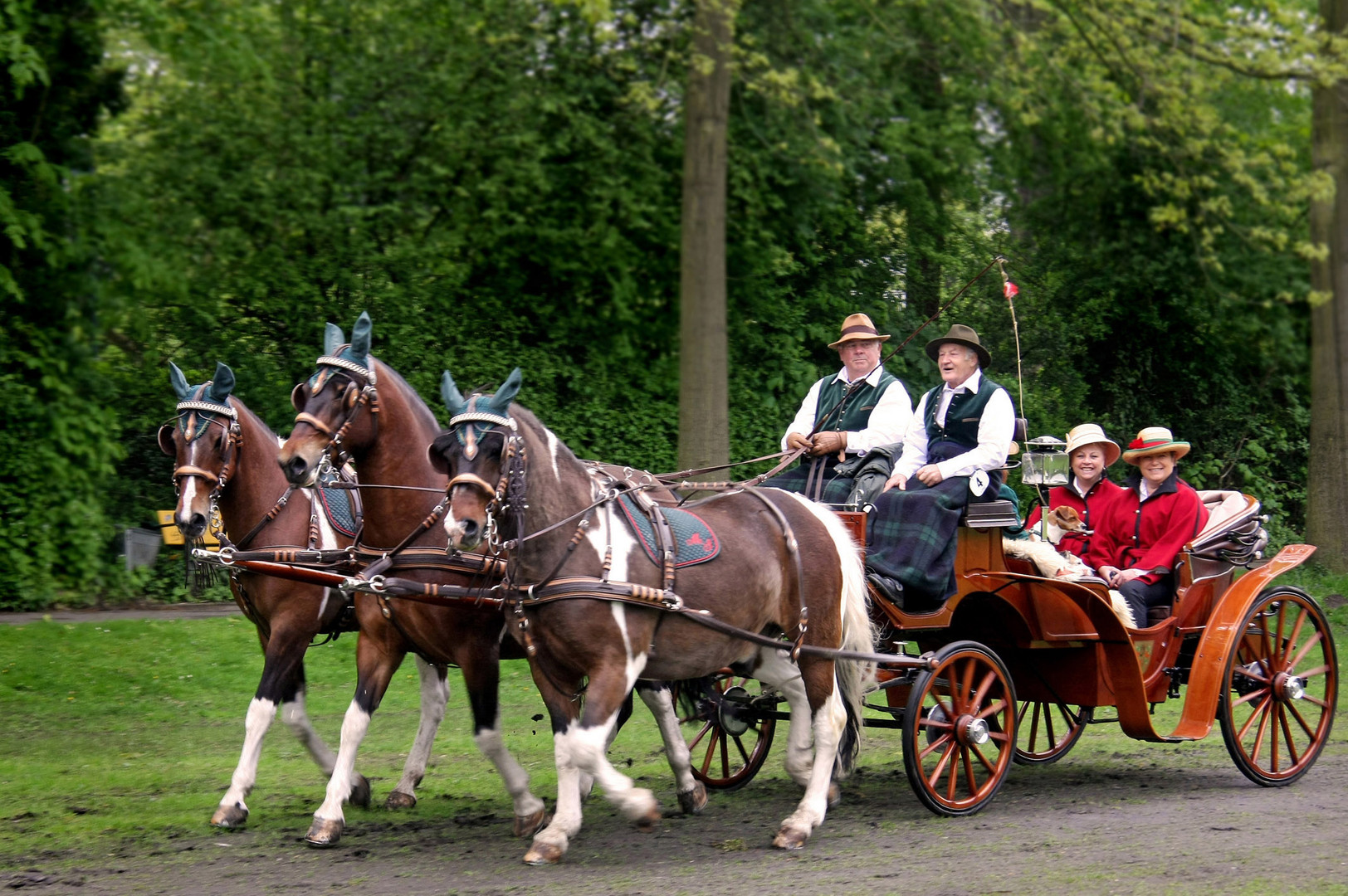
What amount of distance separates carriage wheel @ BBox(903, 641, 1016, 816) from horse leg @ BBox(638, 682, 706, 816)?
1.04 metres

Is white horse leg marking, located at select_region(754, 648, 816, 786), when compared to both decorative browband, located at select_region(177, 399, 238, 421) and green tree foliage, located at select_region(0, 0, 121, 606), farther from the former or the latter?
green tree foliage, located at select_region(0, 0, 121, 606)

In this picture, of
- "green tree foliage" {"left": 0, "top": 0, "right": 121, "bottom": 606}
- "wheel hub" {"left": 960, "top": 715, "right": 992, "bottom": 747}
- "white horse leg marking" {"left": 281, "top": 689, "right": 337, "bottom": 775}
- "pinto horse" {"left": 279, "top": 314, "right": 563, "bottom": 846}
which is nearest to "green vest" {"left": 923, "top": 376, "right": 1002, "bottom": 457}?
"wheel hub" {"left": 960, "top": 715, "right": 992, "bottom": 747}

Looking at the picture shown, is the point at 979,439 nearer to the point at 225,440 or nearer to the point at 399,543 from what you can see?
the point at 399,543

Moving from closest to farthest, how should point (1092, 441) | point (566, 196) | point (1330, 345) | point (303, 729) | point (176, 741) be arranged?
point (303, 729)
point (1092, 441)
point (176, 741)
point (566, 196)
point (1330, 345)

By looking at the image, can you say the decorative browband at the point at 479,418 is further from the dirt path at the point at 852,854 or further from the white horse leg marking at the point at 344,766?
the dirt path at the point at 852,854

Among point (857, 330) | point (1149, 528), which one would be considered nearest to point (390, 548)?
point (857, 330)

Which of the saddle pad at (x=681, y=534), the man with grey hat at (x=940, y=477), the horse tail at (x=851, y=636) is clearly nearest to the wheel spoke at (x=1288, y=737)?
the man with grey hat at (x=940, y=477)

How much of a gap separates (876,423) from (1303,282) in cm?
1056

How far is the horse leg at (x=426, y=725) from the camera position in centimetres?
701

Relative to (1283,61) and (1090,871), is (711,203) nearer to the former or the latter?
(1283,61)

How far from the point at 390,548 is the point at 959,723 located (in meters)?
2.76

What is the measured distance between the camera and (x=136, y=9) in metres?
11.6

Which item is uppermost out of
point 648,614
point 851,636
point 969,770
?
point 648,614

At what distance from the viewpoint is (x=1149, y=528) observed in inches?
303
